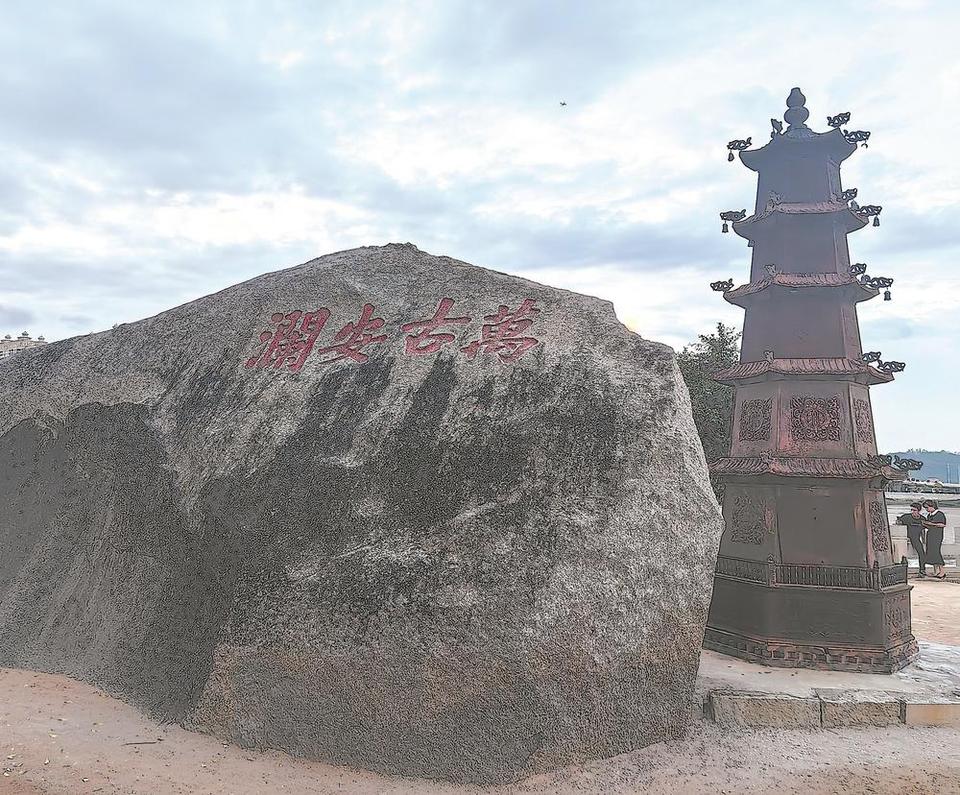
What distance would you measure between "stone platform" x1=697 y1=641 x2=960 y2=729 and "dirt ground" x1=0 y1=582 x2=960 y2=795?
0.47 feet

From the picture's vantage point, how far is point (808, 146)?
9.49 metres

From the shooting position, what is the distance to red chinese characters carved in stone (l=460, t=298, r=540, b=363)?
6.50m

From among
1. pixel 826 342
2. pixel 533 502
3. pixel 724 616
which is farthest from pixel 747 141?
pixel 533 502

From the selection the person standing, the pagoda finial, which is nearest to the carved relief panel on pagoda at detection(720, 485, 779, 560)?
the pagoda finial

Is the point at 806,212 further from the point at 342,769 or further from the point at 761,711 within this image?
the point at 342,769

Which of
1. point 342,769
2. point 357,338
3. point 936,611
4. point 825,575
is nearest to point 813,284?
point 825,575

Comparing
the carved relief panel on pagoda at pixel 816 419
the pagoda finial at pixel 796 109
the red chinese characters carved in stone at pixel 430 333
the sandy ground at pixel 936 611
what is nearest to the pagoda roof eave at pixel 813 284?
the carved relief panel on pagoda at pixel 816 419

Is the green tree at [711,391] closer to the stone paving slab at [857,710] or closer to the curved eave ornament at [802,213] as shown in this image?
the curved eave ornament at [802,213]

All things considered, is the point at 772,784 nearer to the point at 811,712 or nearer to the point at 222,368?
the point at 811,712

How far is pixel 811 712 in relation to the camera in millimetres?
6746

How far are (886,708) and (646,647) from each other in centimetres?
298

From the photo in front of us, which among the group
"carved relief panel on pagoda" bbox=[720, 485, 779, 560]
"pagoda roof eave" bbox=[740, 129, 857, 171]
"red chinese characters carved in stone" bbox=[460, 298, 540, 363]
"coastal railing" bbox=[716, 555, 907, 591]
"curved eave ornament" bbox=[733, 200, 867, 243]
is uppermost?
"pagoda roof eave" bbox=[740, 129, 857, 171]

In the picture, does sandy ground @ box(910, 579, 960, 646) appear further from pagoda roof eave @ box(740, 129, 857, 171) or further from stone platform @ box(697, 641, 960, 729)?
pagoda roof eave @ box(740, 129, 857, 171)

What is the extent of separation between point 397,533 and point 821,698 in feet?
13.8
